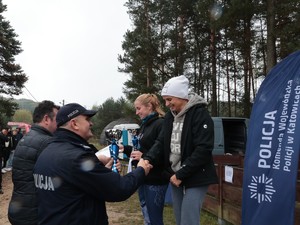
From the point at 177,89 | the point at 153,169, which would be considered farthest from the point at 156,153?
the point at 177,89

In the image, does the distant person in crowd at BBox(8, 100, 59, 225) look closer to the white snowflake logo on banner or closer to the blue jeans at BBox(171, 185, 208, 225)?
the blue jeans at BBox(171, 185, 208, 225)

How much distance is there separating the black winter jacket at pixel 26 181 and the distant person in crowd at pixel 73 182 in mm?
740

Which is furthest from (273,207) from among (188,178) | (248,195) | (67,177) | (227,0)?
(227,0)

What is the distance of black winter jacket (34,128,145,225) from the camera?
2.09m

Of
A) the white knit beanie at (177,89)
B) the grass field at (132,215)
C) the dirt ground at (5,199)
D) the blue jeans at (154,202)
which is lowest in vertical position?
the dirt ground at (5,199)

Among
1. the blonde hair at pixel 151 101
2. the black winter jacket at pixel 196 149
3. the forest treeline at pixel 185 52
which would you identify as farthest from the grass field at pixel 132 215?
the forest treeline at pixel 185 52

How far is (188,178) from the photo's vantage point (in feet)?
9.79

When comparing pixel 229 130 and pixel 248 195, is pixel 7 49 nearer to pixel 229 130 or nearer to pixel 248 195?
pixel 229 130

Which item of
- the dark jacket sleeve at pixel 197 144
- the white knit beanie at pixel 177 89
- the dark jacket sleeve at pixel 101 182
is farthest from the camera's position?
the white knit beanie at pixel 177 89

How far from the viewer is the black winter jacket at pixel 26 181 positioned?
9.76ft

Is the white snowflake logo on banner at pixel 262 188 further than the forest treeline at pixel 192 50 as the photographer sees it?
No

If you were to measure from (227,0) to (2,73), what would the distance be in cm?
1896

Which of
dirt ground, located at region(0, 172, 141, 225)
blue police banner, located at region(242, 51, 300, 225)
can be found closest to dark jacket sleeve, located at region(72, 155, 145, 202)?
blue police banner, located at region(242, 51, 300, 225)

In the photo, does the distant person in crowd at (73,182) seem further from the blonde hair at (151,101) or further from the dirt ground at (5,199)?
the dirt ground at (5,199)
